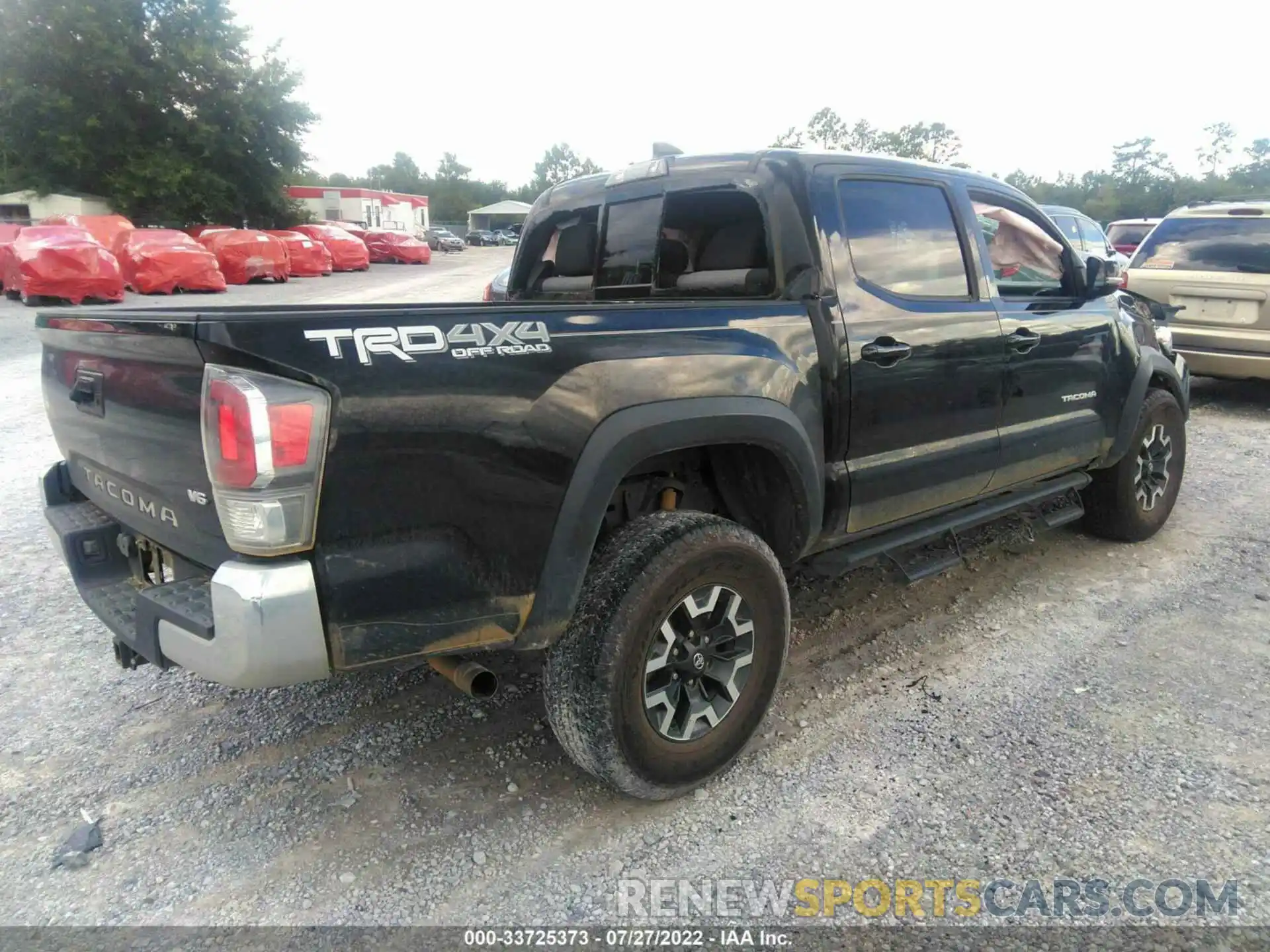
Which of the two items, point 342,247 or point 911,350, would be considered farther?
point 342,247

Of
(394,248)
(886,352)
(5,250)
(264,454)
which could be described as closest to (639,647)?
(264,454)

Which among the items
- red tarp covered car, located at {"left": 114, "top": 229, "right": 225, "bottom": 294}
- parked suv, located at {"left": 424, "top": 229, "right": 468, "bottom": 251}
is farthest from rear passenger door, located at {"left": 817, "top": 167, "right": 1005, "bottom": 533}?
parked suv, located at {"left": 424, "top": 229, "right": 468, "bottom": 251}

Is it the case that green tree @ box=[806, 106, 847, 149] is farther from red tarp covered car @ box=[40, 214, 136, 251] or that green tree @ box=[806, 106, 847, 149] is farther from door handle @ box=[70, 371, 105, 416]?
door handle @ box=[70, 371, 105, 416]

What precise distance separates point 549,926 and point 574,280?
8.99 feet

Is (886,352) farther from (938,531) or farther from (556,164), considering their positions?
(556,164)

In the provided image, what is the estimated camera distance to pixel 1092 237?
13.2m

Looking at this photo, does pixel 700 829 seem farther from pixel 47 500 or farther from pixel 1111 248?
pixel 1111 248

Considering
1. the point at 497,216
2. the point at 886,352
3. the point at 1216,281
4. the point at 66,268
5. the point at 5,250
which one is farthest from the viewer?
the point at 497,216

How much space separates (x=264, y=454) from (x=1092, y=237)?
47.1ft

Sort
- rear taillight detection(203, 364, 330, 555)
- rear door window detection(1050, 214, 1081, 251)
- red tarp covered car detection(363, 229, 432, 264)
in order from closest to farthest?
rear taillight detection(203, 364, 330, 555), rear door window detection(1050, 214, 1081, 251), red tarp covered car detection(363, 229, 432, 264)

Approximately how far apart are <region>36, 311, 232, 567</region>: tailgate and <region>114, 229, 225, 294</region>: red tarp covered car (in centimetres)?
1608

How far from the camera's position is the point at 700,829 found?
250cm

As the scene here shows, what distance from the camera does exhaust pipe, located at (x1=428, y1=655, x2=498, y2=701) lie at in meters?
2.30

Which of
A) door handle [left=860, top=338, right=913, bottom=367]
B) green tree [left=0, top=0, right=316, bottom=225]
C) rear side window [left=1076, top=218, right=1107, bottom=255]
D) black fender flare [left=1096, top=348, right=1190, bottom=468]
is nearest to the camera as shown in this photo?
→ door handle [left=860, top=338, right=913, bottom=367]
